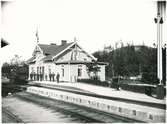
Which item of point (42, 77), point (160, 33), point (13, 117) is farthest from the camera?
point (42, 77)

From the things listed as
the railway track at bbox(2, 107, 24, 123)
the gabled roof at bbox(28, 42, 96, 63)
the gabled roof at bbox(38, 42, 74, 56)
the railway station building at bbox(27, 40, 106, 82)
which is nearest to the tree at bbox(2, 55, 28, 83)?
the railway station building at bbox(27, 40, 106, 82)

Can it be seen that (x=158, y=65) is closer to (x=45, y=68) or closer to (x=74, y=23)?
(x=74, y=23)

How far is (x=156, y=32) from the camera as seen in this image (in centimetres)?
753

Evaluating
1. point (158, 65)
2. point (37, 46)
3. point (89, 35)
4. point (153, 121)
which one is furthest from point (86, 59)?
point (153, 121)

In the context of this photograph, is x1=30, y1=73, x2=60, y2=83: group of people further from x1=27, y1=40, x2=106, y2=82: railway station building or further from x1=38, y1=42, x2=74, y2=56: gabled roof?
x1=38, y1=42, x2=74, y2=56: gabled roof

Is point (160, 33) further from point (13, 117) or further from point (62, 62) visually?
point (13, 117)

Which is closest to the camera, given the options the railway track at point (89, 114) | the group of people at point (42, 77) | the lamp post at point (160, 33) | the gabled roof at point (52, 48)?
the lamp post at point (160, 33)

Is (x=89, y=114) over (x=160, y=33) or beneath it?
beneath

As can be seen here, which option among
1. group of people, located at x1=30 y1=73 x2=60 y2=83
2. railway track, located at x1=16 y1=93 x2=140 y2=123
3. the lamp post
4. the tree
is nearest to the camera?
the lamp post

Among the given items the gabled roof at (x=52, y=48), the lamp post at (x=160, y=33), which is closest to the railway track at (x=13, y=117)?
the gabled roof at (x=52, y=48)

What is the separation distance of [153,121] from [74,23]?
3.63m

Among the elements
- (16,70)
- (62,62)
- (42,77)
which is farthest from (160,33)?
(42,77)

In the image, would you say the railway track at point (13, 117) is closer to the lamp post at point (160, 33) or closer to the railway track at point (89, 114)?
the railway track at point (89, 114)

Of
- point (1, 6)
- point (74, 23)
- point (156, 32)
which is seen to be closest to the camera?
point (1, 6)
